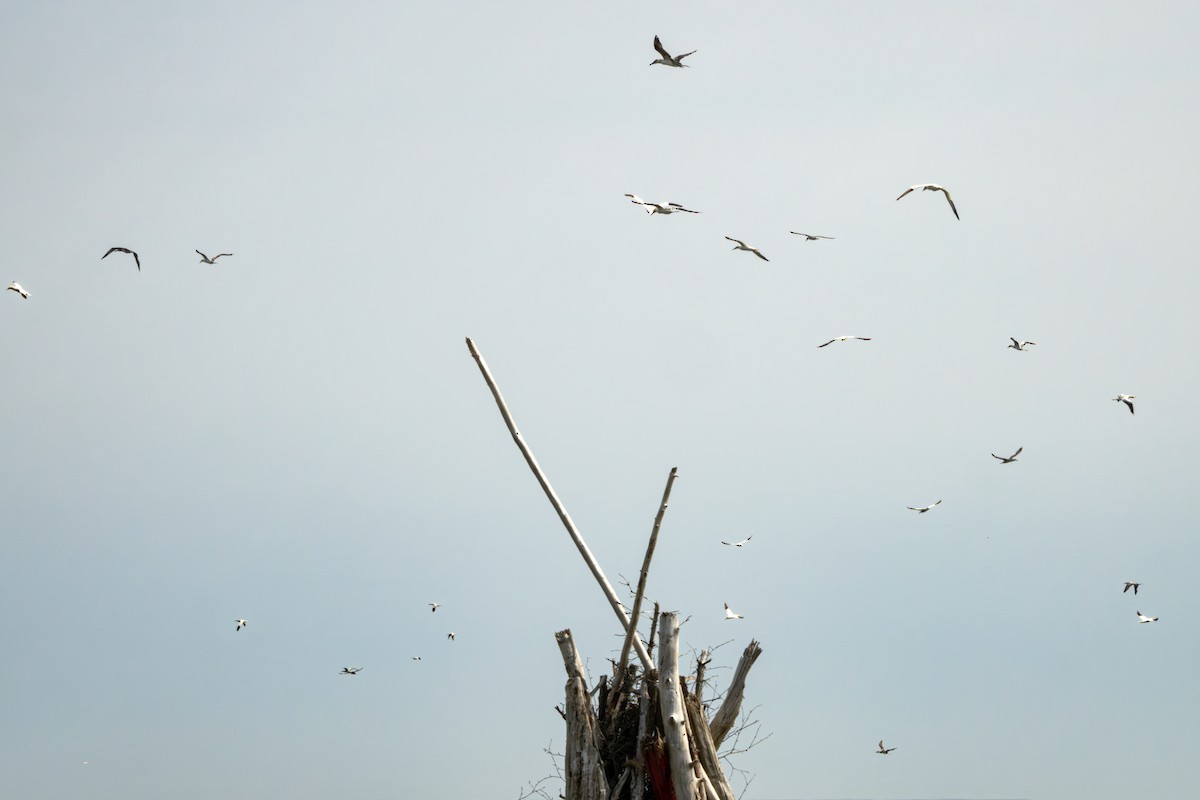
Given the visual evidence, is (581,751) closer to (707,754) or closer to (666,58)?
(707,754)

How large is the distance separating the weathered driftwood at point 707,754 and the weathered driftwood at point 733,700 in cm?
48

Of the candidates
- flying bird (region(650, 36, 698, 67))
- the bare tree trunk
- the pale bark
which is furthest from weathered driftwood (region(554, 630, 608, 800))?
flying bird (region(650, 36, 698, 67))

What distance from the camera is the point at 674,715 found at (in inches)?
534

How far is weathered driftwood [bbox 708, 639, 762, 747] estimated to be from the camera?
47.8ft

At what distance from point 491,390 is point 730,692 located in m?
4.47

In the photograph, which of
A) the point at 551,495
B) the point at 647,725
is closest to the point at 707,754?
the point at 647,725

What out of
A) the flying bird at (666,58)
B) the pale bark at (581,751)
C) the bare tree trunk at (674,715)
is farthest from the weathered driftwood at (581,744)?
the flying bird at (666,58)

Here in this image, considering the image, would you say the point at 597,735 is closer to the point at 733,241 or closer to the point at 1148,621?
the point at 733,241

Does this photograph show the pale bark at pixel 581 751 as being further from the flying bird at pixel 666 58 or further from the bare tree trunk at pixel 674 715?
the flying bird at pixel 666 58

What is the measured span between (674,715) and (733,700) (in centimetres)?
126

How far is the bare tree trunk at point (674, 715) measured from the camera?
13.4m

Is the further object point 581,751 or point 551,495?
point 551,495

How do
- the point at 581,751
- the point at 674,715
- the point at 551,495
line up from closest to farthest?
the point at 674,715 → the point at 581,751 → the point at 551,495

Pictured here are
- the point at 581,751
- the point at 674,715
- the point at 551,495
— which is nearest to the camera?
the point at 674,715
